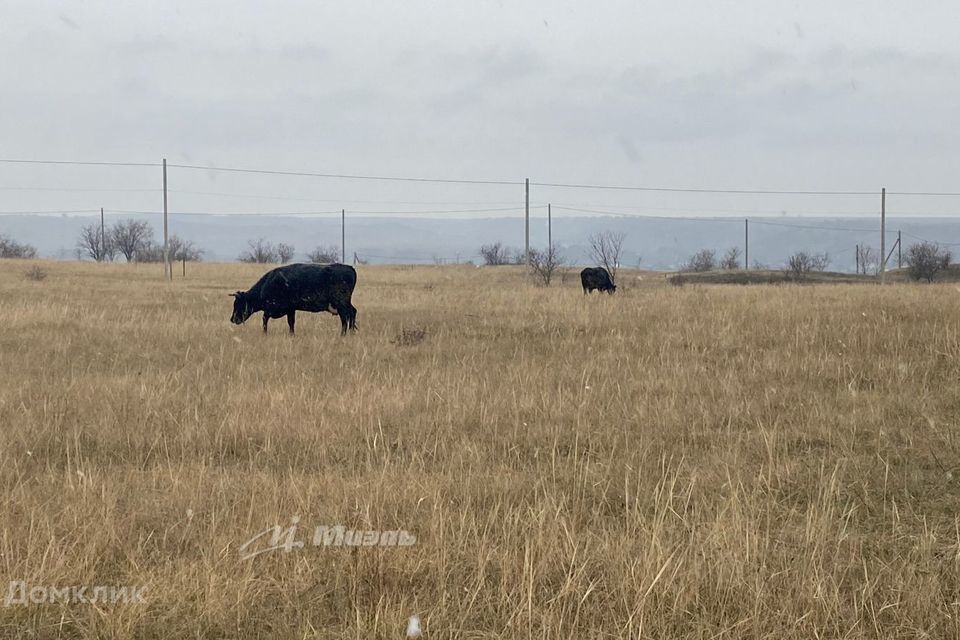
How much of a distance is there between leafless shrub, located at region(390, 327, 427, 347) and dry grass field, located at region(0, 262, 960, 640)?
3.37 ft

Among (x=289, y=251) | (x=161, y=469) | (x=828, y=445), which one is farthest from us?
(x=289, y=251)

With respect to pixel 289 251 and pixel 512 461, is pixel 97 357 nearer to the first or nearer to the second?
pixel 512 461

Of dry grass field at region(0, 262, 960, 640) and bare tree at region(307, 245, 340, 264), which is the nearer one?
dry grass field at region(0, 262, 960, 640)

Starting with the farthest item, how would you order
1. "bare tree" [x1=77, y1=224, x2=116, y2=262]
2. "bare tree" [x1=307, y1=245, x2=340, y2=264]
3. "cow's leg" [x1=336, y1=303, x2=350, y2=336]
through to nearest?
"bare tree" [x1=77, y1=224, x2=116, y2=262]
"bare tree" [x1=307, y1=245, x2=340, y2=264]
"cow's leg" [x1=336, y1=303, x2=350, y2=336]

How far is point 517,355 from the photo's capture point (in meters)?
9.32

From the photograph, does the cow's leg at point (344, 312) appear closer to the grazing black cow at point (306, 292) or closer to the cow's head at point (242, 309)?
the grazing black cow at point (306, 292)

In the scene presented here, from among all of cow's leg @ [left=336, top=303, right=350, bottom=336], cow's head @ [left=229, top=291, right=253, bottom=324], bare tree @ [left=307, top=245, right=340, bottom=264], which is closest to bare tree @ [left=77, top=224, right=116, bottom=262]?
bare tree @ [left=307, top=245, right=340, bottom=264]

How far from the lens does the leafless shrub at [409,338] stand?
10.4 m

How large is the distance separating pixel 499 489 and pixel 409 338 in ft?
22.0

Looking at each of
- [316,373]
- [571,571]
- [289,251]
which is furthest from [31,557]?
[289,251]

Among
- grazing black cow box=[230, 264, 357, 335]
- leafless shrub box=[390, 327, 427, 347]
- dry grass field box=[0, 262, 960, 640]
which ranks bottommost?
dry grass field box=[0, 262, 960, 640]

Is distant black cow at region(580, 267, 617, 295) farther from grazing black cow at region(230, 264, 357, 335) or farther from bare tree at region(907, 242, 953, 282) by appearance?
bare tree at region(907, 242, 953, 282)

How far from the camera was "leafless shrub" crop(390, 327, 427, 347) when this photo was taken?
1043 centimetres

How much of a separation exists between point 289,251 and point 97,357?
80.6 metres
